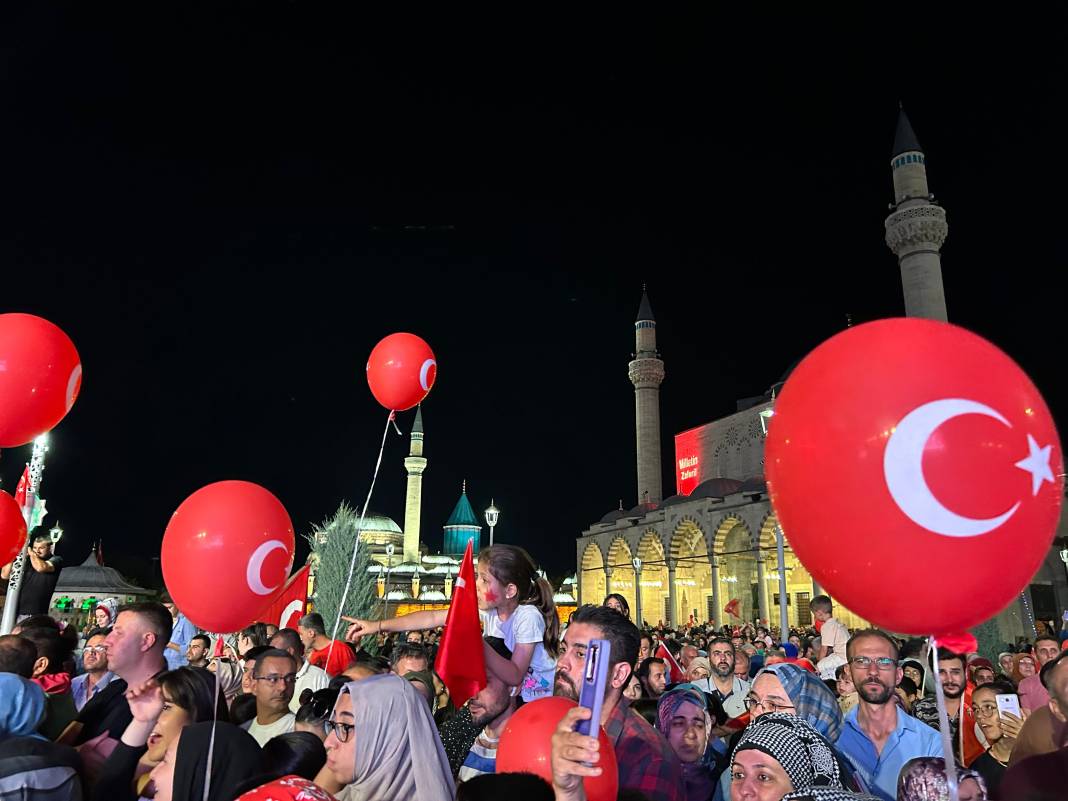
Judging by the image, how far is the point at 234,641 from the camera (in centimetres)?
762

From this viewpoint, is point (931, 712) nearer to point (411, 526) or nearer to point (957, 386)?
point (957, 386)

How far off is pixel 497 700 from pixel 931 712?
10.8 feet

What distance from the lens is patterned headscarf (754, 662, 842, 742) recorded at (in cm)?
377

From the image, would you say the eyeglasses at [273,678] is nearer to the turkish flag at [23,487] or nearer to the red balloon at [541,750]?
the red balloon at [541,750]

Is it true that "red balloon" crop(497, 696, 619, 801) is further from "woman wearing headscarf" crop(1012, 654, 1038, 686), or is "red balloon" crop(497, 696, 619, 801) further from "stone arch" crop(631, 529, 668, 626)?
"stone arch" crop(631, 529, 668, 626)

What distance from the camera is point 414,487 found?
2229 inches

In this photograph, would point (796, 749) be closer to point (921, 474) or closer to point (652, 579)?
point (921, 474)

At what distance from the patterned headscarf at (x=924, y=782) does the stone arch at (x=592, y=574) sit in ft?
140

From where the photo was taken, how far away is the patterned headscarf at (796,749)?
2.54 metres

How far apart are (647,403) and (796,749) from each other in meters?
43.0

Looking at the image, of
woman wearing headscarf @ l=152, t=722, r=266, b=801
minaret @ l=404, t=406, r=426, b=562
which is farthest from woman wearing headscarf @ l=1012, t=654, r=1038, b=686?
minaret @ l=404, t=406, r=426, b=562

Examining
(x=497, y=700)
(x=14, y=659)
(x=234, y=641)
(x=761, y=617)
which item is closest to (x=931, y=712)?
(x=497, y=700)

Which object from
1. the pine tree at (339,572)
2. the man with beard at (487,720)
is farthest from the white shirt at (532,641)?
the pine tree at (339,572)

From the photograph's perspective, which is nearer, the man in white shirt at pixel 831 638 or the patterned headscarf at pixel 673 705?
the patterned headscarf at pixel 673 705
